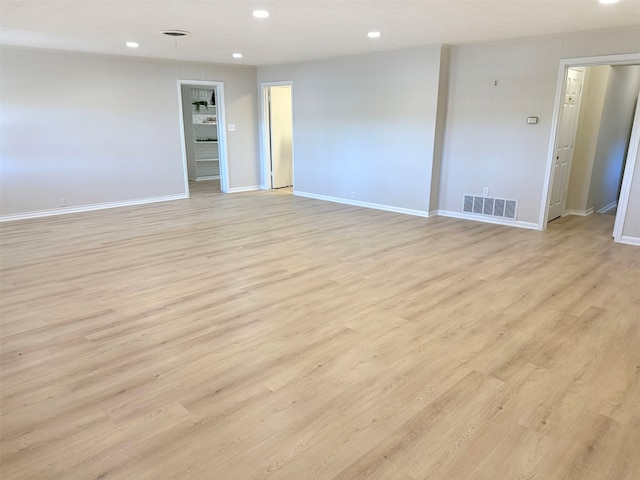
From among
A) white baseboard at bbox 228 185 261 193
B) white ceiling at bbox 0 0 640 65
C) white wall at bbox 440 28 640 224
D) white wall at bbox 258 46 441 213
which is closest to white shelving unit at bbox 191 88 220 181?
white baseboard at bbox 228 185 261 193

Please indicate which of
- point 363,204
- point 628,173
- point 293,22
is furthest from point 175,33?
point 628,173

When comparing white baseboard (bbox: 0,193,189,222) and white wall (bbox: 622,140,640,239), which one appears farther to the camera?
white baseboard (bbox: 0,193,189,222)

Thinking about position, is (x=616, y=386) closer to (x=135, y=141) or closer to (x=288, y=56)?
(x=288, y=56)

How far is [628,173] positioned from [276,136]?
6.28 m

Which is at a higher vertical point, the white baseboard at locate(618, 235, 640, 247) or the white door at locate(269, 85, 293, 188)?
the white door at locate(269, 85, 293, 188)

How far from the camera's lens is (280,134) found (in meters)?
9.09

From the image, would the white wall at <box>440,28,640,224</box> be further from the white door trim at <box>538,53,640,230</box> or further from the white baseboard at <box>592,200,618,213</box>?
the white baseboard at <box>592,200,618,213</box>

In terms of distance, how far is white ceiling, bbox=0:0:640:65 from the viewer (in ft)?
12.3

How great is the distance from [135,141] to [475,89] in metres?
5.56

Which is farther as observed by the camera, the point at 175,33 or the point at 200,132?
the point at 200,132

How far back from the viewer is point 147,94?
23.8 ft

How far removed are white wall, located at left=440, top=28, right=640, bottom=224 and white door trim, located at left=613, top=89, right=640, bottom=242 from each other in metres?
0.89

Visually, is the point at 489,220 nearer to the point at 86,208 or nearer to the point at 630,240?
the point at 630,240

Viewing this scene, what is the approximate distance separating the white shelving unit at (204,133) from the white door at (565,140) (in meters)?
7.53
